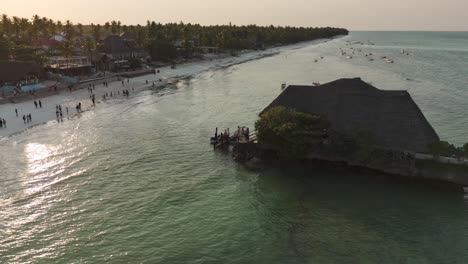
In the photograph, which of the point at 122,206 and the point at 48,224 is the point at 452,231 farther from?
the point at 48,224

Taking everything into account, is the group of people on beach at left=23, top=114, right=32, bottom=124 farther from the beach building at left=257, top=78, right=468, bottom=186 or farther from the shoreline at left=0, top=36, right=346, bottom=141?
the beach building at left=257, top=78, right=468, bottom=186

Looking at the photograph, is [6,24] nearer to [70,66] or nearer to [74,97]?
[70,66]

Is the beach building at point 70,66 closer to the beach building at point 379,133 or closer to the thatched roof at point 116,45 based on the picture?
the thatched roof at point 116,45

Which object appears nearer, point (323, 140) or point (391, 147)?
point (391, 147)

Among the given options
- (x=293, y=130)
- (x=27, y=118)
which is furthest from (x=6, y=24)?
(x=293, y=130)

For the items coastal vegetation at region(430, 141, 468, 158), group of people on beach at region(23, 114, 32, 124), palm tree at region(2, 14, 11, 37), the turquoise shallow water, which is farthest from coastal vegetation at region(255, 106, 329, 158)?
palm tree at region(2, 14, 11, 37)

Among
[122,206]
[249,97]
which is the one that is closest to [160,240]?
[122,206]
